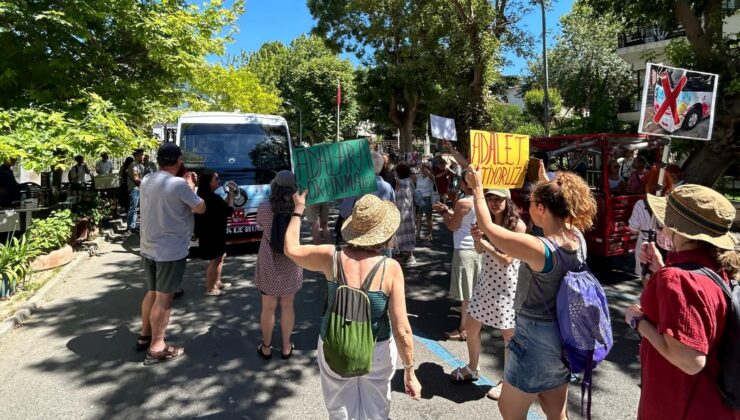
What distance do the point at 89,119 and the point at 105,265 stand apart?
2.37m

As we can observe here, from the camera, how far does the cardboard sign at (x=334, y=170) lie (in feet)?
10.4

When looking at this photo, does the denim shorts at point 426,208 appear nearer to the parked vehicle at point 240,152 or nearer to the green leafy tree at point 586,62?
the parked vehicle at point 240,152

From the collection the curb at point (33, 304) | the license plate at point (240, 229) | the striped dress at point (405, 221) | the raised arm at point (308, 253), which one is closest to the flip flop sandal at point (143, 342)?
the curb at point (33, 304)

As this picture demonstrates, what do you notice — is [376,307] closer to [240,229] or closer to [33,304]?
[33,304]

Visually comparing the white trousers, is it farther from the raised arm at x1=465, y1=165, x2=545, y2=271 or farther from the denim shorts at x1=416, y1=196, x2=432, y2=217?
the denim shorts at x1=416, y1=196, x2=432, y2=217

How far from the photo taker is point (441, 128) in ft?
20.7

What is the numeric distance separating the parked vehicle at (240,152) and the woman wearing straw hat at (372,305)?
5544mm

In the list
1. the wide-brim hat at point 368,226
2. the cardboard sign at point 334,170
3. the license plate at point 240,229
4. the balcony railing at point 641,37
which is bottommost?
the license plate at point 240,229

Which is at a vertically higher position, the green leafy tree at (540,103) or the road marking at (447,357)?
the green leafy tree at (540,103)

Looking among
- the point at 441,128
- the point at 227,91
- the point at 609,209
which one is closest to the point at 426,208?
the point at 441,128

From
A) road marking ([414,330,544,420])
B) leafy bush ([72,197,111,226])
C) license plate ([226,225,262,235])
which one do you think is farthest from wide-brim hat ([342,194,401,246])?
leafy bush ([72,197,111,226])

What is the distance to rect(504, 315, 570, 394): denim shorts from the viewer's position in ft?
7.34

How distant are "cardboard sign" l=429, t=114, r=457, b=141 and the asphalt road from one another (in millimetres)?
2136

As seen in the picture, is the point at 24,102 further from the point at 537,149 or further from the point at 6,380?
the point at 537,149
